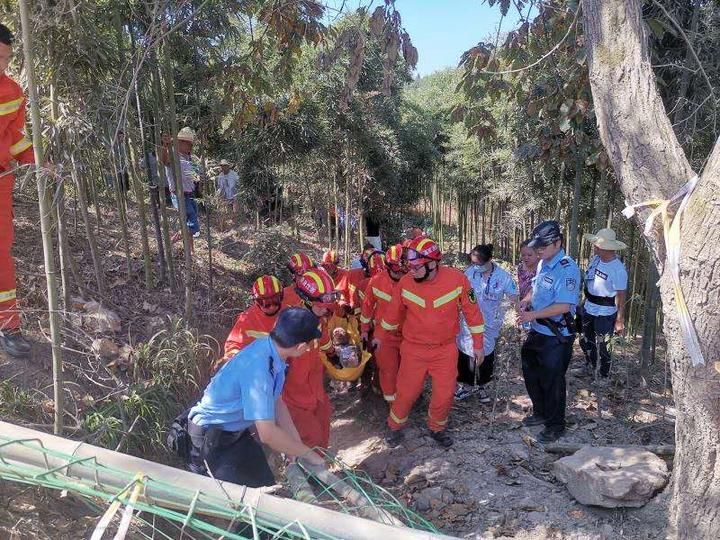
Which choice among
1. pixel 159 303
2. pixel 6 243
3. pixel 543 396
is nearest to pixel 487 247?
pixel 543 396

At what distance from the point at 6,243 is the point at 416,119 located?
1262 centimetres

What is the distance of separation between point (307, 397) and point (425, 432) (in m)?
1.28

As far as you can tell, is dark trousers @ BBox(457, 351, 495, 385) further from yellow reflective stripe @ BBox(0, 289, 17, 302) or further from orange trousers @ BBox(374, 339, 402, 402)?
yellow reflective stripe @ BBox(0, 289, 17, 302)

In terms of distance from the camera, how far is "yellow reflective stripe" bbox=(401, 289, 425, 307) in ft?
14.6

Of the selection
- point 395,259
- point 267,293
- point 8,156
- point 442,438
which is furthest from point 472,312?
point 8,156

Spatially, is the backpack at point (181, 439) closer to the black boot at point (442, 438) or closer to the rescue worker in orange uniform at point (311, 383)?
the rescue worker in orange uniform at point (311, 383)

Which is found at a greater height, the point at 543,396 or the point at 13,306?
the point at 13,306

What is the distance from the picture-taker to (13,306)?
3.79 m

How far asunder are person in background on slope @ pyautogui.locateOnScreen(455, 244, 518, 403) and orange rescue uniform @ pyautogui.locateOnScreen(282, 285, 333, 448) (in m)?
1.70

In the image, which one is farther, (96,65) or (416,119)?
(416,119)

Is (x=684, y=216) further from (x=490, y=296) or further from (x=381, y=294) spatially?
(x=490, y=296)

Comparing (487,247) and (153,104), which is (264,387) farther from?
(153,104)

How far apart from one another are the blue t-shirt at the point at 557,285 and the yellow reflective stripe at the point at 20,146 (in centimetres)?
368

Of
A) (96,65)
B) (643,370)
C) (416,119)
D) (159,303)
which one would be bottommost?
(643,370)
